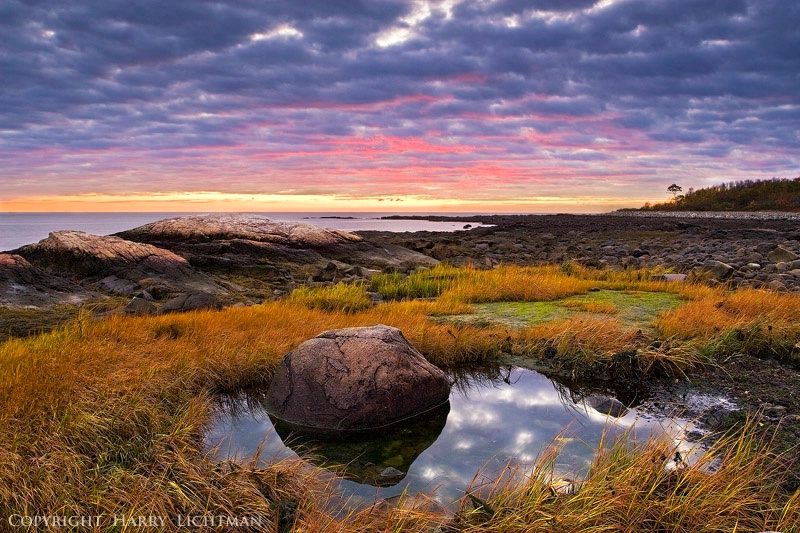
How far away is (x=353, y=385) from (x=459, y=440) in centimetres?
136

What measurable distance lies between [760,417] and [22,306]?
12136 mm

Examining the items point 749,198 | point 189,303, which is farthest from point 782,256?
point 749,198

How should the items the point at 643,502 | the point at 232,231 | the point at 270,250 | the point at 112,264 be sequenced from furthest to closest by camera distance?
the point at 232,231 → the point at 270,250 → the point at 112,264 → the point at 643,502

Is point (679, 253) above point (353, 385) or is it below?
above

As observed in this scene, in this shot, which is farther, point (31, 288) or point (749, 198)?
point (749, 198)

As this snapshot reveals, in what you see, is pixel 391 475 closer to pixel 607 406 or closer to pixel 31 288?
Answer: pixel 607 406

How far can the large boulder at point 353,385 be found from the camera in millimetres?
5973

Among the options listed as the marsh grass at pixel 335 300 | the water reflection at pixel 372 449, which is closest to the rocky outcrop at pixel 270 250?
the marsh grass at pixel 335 300

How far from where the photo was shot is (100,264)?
Answer: 560 inches

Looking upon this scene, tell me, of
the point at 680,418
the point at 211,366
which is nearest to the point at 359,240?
the point at 211,366

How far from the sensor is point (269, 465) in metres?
4.44

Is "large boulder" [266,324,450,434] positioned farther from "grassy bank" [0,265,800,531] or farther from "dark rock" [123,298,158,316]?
"dark rock" [123,298,158,316]

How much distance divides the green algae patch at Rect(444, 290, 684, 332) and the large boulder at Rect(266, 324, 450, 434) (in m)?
3.44

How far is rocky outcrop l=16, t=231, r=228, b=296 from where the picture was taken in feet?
44.8
